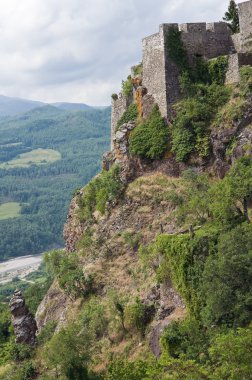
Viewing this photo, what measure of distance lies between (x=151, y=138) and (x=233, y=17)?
15.7 meters

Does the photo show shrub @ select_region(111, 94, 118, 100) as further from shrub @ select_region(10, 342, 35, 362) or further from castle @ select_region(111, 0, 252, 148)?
shrub @ select_region(10, 342, 35, 362)

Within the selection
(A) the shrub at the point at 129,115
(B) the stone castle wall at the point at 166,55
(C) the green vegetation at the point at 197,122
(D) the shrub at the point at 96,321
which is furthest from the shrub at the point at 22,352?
(B) the stone castle wall at the point at 166,55

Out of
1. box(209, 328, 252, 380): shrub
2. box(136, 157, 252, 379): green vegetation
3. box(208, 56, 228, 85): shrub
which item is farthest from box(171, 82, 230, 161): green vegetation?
box(209, 328, 252, 380): shrub

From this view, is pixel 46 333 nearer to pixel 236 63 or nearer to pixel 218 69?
pixel 218 69

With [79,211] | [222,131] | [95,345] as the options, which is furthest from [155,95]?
[95,345]

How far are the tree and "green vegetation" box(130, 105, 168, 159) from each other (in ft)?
35.9

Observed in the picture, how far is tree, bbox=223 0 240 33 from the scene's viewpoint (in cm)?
5519

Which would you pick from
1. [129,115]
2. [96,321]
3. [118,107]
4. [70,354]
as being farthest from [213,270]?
[118,107]

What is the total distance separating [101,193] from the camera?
179 feet

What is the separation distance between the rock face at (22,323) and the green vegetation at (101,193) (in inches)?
405

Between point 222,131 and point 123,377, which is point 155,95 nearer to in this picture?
point 222,131

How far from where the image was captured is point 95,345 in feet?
148

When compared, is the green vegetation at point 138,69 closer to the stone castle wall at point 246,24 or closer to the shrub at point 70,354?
the stone castle wall at point 246,24

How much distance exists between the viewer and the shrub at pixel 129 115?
57.5 m
